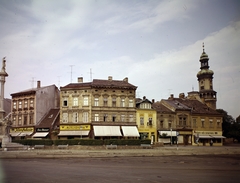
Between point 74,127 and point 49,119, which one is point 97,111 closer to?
point 74,127

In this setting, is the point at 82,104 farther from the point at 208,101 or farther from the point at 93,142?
the point at 208,101

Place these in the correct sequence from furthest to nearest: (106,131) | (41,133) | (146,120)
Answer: (146,120) → (41,133) → (106,131)

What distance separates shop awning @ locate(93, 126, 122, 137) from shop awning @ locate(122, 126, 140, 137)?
3.35 ft

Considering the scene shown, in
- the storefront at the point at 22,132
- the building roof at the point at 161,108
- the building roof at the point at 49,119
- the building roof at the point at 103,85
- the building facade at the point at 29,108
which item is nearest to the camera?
the building roof at the point at 103,85

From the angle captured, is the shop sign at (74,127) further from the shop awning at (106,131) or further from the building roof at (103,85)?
the building roof at (103,85)

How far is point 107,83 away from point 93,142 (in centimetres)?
1506

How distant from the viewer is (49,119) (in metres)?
57.8

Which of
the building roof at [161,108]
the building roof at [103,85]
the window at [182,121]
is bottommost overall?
the window at [182,121]

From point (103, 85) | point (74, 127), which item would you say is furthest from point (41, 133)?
point (103, 85)

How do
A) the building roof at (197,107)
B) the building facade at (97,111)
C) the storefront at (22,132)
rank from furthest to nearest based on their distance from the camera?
the building roof at (197,107) → the storefront at (22,132) → the building facade at (97,111)

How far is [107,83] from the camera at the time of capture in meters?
55.9

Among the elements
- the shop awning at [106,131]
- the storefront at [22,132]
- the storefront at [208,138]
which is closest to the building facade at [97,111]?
the shop awning at [106,131]

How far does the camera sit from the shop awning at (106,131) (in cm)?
5175

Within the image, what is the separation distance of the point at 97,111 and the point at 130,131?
7.45 meters
